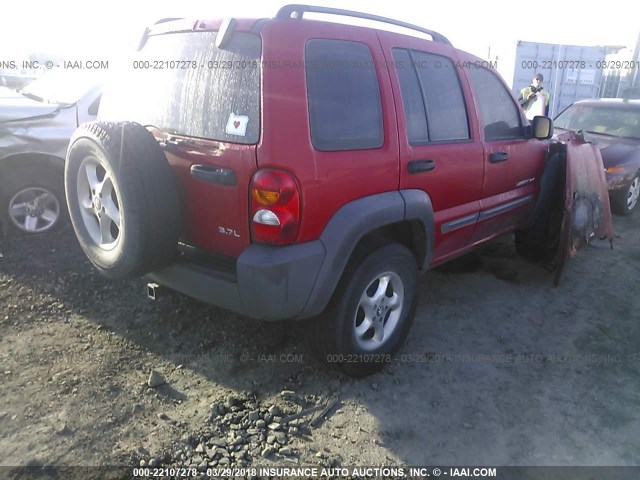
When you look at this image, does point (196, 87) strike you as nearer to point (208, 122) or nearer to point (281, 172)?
point (208, 122)

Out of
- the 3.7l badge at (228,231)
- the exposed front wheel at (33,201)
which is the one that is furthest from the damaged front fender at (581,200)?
the exposed front wheel at (33,201)

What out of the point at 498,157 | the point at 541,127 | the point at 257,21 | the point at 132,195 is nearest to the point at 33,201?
the point at 132,195

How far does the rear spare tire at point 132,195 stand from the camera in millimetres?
2342

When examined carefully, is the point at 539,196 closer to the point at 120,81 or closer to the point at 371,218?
the point at 371,218

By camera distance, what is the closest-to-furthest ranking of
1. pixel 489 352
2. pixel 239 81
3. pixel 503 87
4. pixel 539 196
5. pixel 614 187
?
pixel 239 81 < pixel 489 352 < pixel 503 87 < pixel 539 196 < pixel 614 187

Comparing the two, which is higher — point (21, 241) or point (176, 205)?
point (176, 205)

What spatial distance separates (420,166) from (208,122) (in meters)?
1.22

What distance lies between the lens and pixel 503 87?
149 inches

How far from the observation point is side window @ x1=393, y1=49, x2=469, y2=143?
2.85 metres


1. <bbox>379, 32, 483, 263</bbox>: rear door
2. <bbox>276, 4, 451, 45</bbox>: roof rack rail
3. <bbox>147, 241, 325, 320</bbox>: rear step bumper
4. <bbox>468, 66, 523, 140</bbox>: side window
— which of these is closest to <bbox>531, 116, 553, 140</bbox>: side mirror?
<bbox>468, 66, 523, 140</bbox>: side window

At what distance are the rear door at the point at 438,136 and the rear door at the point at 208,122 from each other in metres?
0.91

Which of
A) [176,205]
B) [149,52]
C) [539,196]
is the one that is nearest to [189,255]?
[176,205]

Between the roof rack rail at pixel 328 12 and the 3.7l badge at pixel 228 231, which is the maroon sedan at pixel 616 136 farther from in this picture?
the 3.7l badge at pixel 228 231

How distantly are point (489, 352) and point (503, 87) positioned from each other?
6.62 ft
